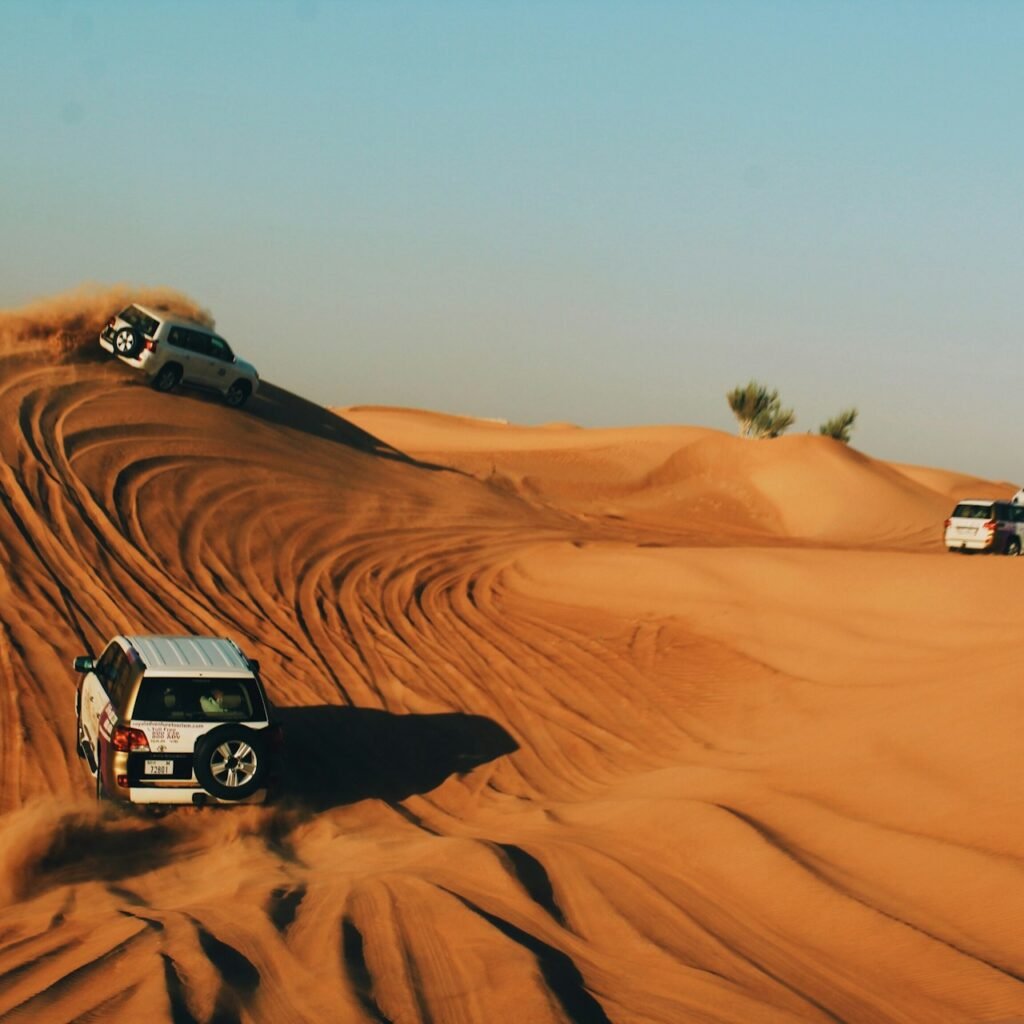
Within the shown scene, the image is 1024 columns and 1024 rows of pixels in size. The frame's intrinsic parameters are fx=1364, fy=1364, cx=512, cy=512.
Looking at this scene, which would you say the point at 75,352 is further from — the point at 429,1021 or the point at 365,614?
the point at 429,1021

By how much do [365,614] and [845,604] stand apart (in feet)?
25.6

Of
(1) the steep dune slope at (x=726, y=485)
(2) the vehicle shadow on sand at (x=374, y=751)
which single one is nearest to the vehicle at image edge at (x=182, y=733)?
(2) the vehicle shadow on sand at (x=374, y=751)

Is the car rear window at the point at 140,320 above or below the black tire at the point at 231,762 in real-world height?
above

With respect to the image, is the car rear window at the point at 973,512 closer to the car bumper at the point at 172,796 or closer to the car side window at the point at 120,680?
the car side window at the point at 120,680

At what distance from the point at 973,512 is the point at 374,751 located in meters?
24.3

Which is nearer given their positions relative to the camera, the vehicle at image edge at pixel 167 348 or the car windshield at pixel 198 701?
the car windshield at pixel 198 701

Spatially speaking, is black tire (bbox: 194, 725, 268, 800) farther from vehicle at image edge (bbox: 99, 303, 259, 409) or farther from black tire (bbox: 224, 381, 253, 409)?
black tire (bbox: 224, 381, 253, 409)

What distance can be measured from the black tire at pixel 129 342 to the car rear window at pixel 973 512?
20564mm

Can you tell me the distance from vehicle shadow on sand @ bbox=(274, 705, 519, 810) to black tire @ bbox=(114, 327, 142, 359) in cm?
1445

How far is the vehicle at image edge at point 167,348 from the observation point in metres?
28.6

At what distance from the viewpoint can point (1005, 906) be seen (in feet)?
29.3

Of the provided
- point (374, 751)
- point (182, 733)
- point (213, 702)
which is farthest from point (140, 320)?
point (182, 733)

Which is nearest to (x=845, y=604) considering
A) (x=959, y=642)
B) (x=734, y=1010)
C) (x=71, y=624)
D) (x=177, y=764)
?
(x=959, y=642)

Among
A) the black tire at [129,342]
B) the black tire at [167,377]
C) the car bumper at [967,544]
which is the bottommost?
the black tire at [167,377]
